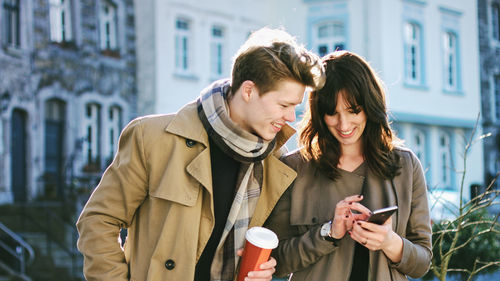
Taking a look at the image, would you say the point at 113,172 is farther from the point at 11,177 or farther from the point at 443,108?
the point at 443,108

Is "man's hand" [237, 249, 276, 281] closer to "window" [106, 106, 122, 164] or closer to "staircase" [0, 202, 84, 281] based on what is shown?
"staircase" [0, 202, 84, 281]

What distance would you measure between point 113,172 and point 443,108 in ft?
69.8

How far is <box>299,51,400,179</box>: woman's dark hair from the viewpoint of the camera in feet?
10.6

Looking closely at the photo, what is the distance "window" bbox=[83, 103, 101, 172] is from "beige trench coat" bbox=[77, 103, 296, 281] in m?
15.6

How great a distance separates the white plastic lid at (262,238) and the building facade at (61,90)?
14546 millimetres

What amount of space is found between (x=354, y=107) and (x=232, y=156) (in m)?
0.65

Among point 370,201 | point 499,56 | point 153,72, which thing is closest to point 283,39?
point 370,201

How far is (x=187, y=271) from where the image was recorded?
3.08 meters

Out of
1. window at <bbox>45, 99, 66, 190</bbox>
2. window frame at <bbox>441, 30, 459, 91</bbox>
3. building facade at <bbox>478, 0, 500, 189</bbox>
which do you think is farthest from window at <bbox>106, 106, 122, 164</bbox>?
building facade at <bbox>478, 0, 500, 189</bbox>

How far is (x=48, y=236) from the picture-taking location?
45.7 feet

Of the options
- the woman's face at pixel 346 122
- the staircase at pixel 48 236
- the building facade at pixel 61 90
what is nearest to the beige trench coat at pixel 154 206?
the woman's face at pixel 346 122

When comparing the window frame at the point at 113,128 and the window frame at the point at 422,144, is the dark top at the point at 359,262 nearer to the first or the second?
the window frame at the point at 113,128

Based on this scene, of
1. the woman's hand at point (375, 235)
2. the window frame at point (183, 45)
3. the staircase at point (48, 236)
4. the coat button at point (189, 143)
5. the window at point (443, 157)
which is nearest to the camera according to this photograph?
the woman's hand at point (375, 235)

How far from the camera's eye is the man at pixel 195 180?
3080mm
